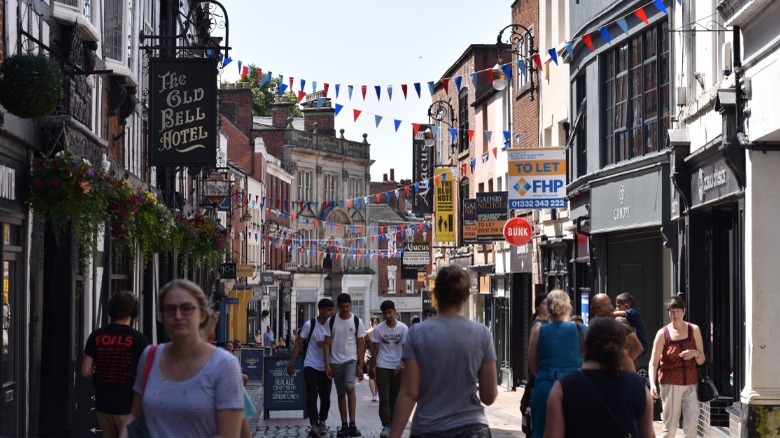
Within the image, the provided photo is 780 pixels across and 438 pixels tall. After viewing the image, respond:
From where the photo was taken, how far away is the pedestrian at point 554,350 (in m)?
11.2

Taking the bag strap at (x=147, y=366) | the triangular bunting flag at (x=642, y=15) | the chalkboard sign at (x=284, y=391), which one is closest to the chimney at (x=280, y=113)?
the chalkboard sign at (x=284, y=391)

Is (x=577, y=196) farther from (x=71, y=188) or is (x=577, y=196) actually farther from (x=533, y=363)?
(x=533, y=363)

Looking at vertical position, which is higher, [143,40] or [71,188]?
[143,40]

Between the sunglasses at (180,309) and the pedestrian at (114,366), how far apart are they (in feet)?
16.4

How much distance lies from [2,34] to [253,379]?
1797 centimetres

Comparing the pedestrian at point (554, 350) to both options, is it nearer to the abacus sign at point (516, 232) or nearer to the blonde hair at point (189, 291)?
the blonde hair at point (189, 291)

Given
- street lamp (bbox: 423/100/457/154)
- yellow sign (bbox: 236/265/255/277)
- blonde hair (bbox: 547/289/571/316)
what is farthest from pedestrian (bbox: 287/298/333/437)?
yellow sign (bbox: 236/265/255/277)

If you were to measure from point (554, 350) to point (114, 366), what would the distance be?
11.3 feet

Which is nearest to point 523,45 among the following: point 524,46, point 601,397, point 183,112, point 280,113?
point 524,46

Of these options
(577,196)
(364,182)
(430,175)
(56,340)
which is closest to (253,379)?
(577,196)

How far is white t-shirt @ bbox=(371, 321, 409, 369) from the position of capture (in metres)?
17.8

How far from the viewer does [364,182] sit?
3735 inches

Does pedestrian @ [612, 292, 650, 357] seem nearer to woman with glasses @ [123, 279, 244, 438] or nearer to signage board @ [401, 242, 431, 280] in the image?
woman with glasses @ [123, 279, 244, 438]

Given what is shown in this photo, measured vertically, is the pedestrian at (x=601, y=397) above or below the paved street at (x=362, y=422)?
above
